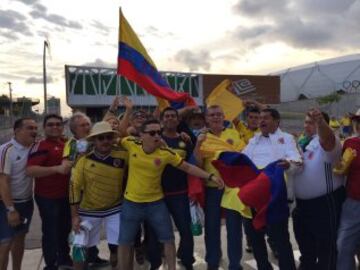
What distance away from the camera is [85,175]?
15.4 feet

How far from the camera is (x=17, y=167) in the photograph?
4809mm

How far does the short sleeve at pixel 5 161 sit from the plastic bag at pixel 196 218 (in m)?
2.03

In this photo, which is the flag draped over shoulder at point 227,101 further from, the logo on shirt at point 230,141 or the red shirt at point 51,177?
the red shirt at point 51,177

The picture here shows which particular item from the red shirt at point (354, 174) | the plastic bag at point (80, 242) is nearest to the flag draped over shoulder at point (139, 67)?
the plastic bag at point (80, 242)

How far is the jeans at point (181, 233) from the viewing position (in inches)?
193

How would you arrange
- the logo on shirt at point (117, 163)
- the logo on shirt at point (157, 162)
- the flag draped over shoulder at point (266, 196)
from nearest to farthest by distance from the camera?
the flag draped over shoulder at point (266, 196) → the logo on shirt at point (157, 162) → the logo on shirt at point (117, 163)

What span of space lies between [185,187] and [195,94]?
35.8 m

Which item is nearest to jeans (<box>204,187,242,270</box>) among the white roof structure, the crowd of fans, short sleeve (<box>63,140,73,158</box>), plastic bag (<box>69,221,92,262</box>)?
the crowd of fans

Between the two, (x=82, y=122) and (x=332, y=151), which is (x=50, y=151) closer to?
(x=82, y=122)

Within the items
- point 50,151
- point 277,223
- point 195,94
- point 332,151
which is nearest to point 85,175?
point 50,151

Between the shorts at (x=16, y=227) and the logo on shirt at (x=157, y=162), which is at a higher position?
the logo on shirt at (x=157, y=162)

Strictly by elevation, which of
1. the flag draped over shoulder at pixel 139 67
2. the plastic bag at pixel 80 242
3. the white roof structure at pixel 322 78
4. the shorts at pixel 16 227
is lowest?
the plastic bag at pixel 80 242

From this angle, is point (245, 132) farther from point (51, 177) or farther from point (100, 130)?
point (51, 177)

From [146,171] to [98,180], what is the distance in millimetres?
534
